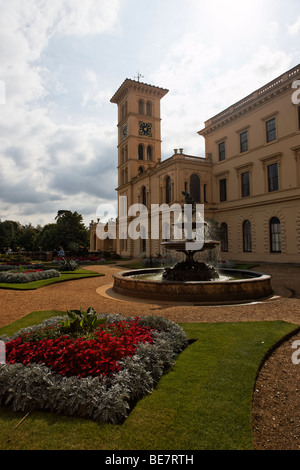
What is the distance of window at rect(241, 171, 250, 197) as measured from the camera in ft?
93.0

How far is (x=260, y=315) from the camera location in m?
7.25

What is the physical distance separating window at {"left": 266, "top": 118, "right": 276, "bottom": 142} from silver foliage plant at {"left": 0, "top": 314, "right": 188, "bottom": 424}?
1052 inches

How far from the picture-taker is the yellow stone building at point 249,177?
23438mm

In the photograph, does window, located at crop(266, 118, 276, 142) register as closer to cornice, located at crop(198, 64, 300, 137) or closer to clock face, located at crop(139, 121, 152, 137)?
cornice, located at crop(198, 64, 300, 137)

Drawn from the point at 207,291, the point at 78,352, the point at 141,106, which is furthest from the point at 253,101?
the point at 78,352

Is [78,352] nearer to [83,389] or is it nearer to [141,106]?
[83,389]

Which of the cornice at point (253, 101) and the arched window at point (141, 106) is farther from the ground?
the arched window at point (141, 106)

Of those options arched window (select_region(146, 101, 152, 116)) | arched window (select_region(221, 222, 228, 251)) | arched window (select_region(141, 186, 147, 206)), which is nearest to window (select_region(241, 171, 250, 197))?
arched window (select_region(221, 222, 228, 251))

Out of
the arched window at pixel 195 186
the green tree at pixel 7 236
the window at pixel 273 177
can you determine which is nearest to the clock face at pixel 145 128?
the arched window at pixel 195 186

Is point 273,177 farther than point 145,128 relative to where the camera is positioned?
No

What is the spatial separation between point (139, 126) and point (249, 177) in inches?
908

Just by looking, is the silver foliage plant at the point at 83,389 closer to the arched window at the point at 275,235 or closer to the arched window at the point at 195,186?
the arched window at the point at 275,235

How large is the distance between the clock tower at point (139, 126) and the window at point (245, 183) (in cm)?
1764

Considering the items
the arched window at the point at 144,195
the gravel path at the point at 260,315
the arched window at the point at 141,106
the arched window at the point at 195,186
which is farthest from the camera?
the arched window at the point at 141,106
